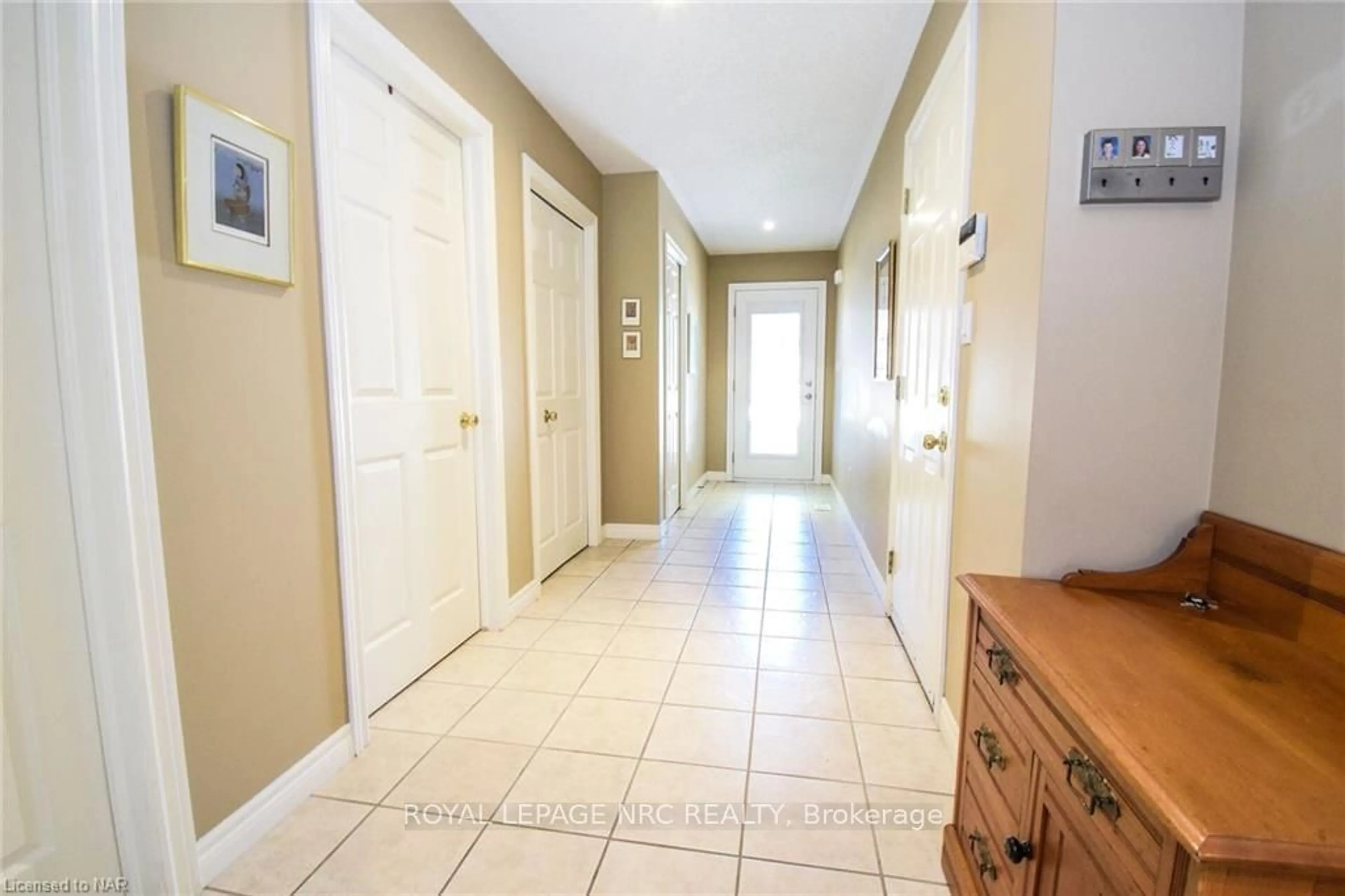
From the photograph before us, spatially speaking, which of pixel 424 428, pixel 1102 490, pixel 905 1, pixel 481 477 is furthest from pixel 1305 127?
pixel 481 477

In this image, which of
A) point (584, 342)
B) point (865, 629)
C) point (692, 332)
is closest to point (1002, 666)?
point (865, 629)

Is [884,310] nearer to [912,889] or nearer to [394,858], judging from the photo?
[912,889]

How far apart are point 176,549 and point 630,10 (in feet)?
7.17

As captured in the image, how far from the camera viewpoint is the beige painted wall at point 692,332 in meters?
4.15

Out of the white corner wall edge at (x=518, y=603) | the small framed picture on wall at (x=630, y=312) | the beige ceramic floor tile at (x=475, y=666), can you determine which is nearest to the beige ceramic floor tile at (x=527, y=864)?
the beige ceramic floor tile at (x=475, y=666)

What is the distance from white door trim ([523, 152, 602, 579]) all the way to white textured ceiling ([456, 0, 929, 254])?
37cm

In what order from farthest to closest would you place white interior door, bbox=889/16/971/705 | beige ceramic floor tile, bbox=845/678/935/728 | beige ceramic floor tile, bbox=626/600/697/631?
beige ceramic floor tile, bbox=626/600/697/631, beige ceramic floor tile, bbox=845/678/935/728, white interior door, bbox=889/16/971/705

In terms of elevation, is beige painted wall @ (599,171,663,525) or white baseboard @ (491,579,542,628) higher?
beige painted wall @ (599,171,663,525)

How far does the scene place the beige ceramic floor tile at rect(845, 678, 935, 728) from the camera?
5.69 ft

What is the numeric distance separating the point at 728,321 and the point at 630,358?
2520 millimetres

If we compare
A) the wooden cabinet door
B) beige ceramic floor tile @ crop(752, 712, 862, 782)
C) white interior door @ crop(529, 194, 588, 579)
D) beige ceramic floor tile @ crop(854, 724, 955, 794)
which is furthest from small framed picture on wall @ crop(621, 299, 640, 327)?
the wooden cabinet door

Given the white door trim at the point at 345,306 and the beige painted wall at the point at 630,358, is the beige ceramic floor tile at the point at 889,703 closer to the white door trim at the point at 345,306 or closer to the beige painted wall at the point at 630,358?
the white door trim at the point at 345,306

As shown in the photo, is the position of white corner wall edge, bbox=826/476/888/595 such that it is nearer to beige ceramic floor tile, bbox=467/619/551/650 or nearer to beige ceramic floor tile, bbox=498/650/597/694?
beige ceramic floor tile, bbox=498/650/597/694

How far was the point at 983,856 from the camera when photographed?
1021mm
